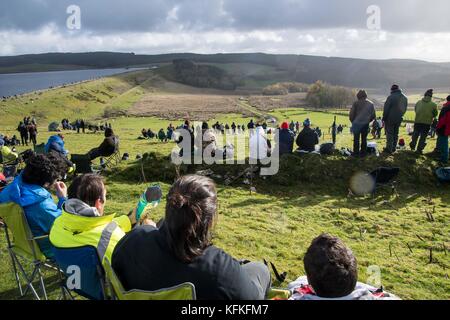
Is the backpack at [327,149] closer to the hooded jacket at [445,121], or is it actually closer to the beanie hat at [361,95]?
the beanie hat at [361,95]

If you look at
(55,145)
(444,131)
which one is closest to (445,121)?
(444,131)

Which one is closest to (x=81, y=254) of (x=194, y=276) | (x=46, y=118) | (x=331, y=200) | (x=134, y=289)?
(x=134, y=289)

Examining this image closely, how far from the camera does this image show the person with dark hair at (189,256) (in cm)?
301

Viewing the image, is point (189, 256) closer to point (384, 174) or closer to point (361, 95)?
point (384, 174)

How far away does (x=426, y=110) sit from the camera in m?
15.0

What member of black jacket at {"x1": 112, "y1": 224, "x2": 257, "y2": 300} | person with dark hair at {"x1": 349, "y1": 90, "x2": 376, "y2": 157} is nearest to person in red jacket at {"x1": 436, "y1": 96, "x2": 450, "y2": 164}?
person with dark hair at {"x1": 349, "y1": 90, "x2": 376, "y2": 157}

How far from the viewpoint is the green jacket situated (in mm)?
14953

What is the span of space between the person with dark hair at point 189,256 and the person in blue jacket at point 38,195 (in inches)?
Answer: 103

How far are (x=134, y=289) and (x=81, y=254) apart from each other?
133cm

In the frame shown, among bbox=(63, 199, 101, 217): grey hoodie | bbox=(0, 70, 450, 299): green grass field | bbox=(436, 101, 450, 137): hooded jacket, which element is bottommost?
bbox=(0, 70, 450, 299): green grass field

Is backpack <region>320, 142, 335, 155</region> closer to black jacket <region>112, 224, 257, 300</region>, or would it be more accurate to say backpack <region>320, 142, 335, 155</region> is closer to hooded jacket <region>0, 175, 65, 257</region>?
hooded jacket <region>0, 175, 65, 257</region>

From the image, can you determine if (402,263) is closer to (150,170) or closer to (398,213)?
(398,213)

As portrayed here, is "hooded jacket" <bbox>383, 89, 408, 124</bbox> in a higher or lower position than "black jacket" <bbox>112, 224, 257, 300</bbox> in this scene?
higher

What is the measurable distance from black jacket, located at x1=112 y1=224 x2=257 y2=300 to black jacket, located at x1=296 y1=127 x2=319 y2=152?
12.3 meters
